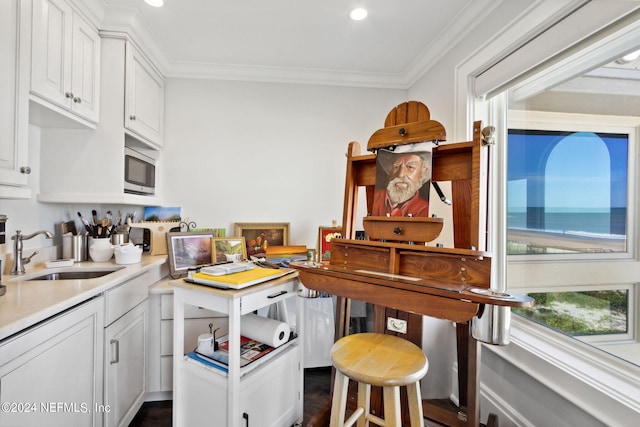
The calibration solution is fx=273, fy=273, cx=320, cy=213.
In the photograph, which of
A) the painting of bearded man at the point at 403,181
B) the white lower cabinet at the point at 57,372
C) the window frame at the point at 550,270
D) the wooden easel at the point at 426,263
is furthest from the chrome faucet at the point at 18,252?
the window frame at the point at 550,270

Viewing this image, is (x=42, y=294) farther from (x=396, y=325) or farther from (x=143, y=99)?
(x=396, y=325)

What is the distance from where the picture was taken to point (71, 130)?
5.92ft

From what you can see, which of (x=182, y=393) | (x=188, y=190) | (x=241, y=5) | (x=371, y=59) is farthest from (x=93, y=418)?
(x=371, y=59)

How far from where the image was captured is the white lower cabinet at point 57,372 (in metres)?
0.89

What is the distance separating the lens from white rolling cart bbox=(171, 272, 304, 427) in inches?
50.1

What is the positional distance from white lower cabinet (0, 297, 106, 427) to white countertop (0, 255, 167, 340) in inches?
2.1

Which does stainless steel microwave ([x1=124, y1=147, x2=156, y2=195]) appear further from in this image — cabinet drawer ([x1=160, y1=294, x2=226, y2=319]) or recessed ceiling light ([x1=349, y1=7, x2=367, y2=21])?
recessed ceiling light ([x1=349, y1=7, x2=367, y2=21])

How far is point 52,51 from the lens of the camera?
1.45m

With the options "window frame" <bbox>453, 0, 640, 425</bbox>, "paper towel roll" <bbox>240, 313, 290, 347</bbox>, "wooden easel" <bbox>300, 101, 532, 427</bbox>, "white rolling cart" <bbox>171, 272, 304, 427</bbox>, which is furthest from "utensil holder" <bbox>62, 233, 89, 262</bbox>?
"window frame" <bbox>453, 0, 640, 425</bbox>

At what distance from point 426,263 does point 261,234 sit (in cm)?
158

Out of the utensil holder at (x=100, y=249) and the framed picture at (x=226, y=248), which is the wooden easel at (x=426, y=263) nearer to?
the framed picture at (x=226, y=248)

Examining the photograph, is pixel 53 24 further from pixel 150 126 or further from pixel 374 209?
pixel 374 209

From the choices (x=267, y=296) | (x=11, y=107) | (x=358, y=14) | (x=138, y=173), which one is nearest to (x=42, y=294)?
(x=11, y=107)

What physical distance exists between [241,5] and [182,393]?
226 centimetres
